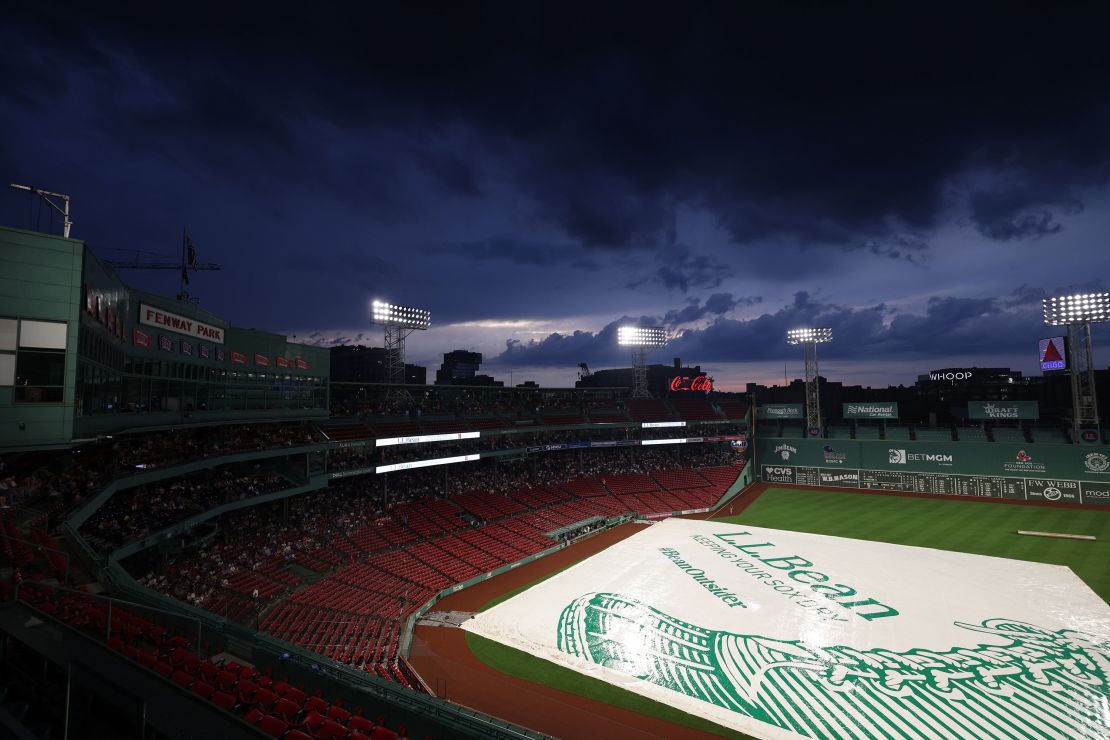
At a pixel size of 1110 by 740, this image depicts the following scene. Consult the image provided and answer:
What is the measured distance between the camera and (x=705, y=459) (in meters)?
61.2

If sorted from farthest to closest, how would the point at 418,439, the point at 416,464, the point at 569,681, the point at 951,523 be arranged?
the point at 951,523, the point at 418,439, the point at 416,464, the point at 569,681

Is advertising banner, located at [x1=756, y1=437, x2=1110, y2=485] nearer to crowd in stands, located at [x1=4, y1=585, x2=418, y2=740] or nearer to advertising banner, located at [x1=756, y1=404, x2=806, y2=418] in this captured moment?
advertising banner, located at [x1=756, y1=404, x2=806, y2=418]

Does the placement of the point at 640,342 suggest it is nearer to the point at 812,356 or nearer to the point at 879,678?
the point at 812,356

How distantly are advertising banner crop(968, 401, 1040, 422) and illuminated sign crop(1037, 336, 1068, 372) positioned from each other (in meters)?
3.79

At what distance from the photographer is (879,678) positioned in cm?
1906

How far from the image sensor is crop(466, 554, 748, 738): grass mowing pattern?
17.3 meters

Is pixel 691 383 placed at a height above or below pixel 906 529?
above

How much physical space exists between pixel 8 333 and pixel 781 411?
6226cm

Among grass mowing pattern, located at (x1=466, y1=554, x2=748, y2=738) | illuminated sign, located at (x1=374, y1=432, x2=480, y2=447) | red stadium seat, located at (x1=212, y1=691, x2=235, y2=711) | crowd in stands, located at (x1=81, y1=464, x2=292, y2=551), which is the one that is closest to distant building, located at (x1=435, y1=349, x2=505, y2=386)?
illuminated sign, located at (x1=374, y1=432, x2=480, y2=447)

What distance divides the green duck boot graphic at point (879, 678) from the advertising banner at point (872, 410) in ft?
113

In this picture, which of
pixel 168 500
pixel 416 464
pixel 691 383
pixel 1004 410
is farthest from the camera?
pixel 691 383

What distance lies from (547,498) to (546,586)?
16387mm

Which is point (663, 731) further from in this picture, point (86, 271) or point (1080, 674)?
point (86, 271)

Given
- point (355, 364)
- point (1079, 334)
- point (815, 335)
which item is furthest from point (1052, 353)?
point (355, 364)
